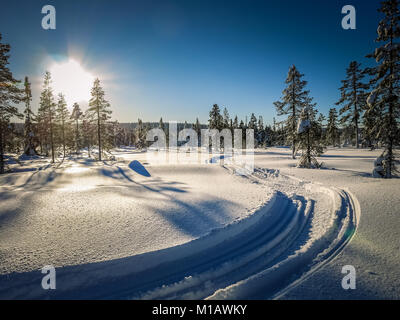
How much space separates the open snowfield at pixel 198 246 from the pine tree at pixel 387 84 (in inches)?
196

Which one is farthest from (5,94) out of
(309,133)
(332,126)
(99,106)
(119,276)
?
(332,126)

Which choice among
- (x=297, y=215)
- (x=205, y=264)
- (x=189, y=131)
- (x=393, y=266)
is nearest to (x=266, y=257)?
(x=205, y=264)

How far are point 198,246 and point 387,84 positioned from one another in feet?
47.1

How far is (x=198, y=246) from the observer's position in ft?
14.8

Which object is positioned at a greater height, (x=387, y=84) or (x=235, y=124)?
(x=235, y=124)

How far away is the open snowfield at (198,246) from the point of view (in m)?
3.25

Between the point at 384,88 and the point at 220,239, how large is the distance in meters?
13.6

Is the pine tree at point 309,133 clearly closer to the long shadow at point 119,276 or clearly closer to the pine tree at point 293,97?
the pine tree at point 293,97

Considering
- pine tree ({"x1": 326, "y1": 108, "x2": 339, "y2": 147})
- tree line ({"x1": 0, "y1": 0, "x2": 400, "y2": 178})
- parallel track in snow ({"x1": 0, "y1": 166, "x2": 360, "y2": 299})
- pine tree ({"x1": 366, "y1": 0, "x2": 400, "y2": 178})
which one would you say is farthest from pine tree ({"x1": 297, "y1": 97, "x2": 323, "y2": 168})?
pine tree ({"x1": 326, "y1": 108, "x2": 339, "y2": 147})

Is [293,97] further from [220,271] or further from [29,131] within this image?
[29,131]

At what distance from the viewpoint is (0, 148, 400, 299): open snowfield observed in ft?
10.7

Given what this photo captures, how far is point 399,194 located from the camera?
7137mm

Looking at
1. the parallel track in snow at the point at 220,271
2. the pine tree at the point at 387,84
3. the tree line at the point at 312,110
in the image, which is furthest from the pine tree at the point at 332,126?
the parallel track in snow at the point at 220,271
